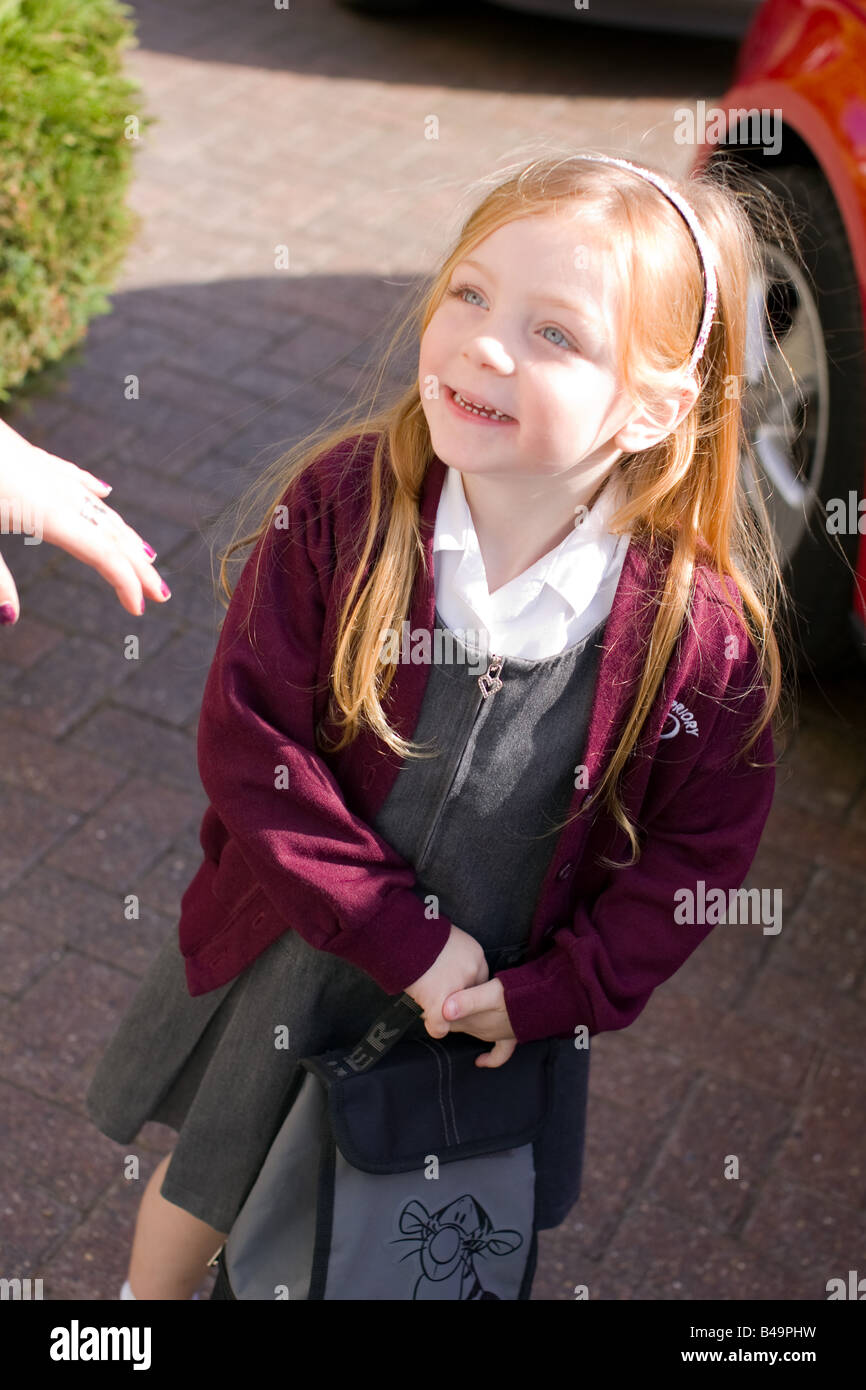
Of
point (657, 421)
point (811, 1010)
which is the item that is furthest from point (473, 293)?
point (811, 1010)

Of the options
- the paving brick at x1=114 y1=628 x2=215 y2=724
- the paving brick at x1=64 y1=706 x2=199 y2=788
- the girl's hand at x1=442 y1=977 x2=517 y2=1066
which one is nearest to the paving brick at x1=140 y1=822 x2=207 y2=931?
the paving brick at x1=64 y1=706 x2=199 y2=788

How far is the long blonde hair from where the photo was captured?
1.61 metres

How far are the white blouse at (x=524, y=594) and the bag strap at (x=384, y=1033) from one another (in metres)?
0.45

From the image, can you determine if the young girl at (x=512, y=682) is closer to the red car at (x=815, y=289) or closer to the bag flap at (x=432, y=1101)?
the bag flap at (x=432, y=1101)

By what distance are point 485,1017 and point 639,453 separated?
72cm

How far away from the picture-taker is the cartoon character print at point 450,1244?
1.75 meters

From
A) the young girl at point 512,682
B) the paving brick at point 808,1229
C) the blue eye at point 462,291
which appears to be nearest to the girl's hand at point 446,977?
the young girl at point 512,682

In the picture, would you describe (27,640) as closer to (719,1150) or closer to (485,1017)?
(719,1150)

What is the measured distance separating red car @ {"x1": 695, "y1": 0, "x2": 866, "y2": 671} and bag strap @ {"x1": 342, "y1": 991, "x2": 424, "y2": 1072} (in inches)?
60.6

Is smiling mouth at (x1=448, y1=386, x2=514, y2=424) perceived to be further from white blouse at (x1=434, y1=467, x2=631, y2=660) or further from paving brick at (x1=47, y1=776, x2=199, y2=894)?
paving brick at (x1=47, y1=776, x2=199, y2=894)

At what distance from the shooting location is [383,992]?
1.89 meters

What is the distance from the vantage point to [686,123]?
22.3 feet
